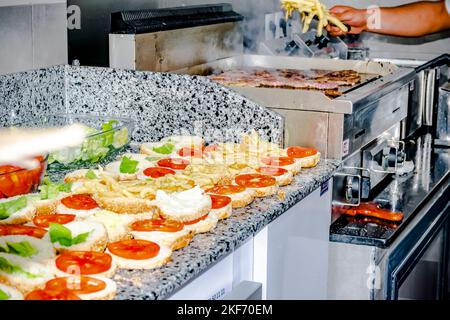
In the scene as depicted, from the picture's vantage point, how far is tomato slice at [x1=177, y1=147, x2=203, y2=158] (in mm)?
2588

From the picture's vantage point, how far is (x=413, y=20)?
4.83 metres

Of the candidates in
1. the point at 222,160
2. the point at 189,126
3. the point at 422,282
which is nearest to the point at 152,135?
the point at 189,126

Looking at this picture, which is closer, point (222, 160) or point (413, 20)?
point (222, 160)

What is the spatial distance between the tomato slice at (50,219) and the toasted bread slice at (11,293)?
13.6 inches

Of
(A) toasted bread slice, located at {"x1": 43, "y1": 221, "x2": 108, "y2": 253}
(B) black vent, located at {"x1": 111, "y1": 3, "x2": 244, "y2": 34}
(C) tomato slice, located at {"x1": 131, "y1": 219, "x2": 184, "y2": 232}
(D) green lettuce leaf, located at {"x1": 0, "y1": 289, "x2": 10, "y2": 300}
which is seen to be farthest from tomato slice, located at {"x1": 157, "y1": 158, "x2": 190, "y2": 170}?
(D) green lettuce leaf, located at {"x1": 0, "y1": 289, "x2": 10, "y2": 300}

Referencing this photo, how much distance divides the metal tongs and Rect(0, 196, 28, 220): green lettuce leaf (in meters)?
0.20

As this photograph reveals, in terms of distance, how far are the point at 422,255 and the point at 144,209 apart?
4.92 ft

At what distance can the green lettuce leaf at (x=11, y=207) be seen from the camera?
1.90 metres

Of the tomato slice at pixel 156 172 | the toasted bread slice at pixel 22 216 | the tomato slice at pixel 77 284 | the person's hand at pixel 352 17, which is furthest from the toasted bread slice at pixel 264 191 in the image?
the person's hand at pixel 352 17

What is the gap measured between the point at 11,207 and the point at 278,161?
0.92 meters

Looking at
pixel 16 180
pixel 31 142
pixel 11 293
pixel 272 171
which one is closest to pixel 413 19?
pixel 272 171

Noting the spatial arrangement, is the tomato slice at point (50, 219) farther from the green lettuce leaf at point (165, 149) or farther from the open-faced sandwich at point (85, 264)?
the green lettuce leaf at point (165, 149)

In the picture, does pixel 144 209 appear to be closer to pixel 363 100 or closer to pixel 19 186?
pixel 19 186

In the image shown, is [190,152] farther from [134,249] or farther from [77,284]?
[77,284]
